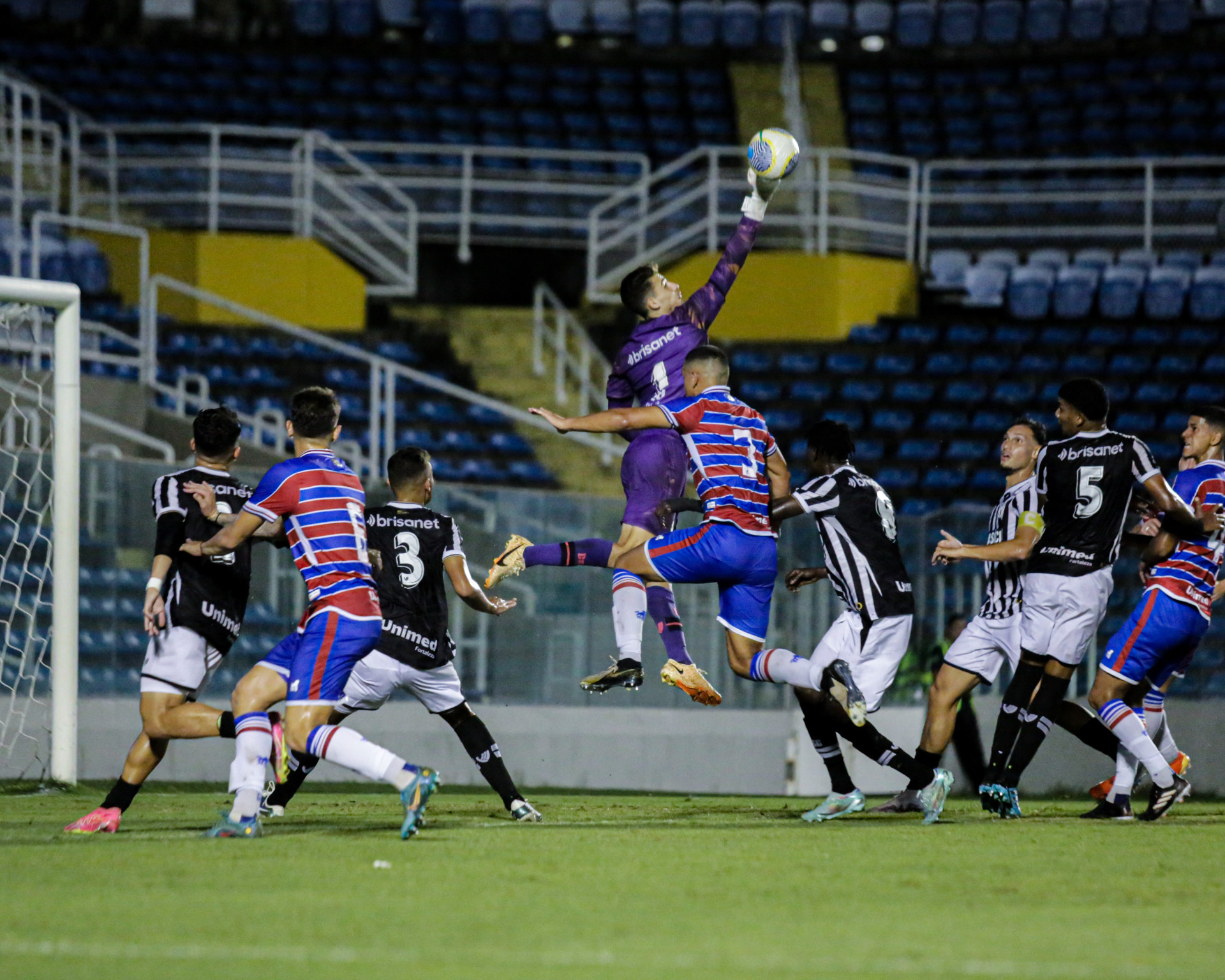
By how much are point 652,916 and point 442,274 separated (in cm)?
1780

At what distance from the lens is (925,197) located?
2045 centimetres

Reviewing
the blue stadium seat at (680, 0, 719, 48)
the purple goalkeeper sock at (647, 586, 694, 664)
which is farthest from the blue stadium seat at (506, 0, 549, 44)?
the purple goalkeeper sock at (647, 586, 694, 664)

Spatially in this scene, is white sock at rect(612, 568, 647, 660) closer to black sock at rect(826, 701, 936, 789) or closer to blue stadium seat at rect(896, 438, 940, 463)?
black sock at rect(826, 701, 936, 789)

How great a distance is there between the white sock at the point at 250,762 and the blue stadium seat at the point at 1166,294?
1454 centimetres

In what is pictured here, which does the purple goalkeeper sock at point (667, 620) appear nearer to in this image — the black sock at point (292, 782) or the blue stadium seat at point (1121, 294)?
the black sock at point (292, 782)

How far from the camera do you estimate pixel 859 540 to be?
8.81 meters

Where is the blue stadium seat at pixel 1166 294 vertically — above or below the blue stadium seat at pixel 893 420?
above

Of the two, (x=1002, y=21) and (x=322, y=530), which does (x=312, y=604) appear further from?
(x=1002, y=21)

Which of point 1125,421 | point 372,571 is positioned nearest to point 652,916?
point 372,571

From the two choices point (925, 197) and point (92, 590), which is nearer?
point (92, 590)

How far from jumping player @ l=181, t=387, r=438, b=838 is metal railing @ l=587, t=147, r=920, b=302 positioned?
511 inches

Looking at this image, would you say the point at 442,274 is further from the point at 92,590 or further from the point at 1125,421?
the point at 92,590

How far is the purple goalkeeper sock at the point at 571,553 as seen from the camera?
9062 millimetres

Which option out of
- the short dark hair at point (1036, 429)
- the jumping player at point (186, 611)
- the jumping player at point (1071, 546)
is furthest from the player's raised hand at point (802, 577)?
the jumping player at point (186, 611)
